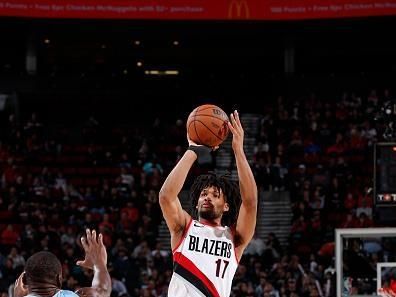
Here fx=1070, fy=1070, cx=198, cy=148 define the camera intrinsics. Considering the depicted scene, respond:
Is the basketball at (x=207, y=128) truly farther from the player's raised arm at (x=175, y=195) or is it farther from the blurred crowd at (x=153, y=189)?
the blurred crowd at (x=153, y=189)

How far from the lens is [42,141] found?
26422 mm

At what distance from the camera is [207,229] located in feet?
23.6

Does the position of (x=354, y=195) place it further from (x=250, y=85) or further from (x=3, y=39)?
(x=3, y=39)

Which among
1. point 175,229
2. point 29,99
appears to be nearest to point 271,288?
point 175,229

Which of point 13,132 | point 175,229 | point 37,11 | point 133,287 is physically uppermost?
point 37,11

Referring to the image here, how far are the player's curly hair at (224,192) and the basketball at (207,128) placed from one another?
0.34m

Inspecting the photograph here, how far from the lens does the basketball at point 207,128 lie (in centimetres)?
705

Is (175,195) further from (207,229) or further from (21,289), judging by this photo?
(21,289)

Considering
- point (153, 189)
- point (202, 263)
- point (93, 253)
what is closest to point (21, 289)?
point (93, 253)

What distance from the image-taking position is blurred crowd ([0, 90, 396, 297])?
61.5ft

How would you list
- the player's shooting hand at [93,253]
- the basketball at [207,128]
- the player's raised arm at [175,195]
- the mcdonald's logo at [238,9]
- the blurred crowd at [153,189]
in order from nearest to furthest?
the player's shooting hand at [93,253] < the player's raised arm at [175,195] < the basketball at [207,128] < the blurred crowd at [153,189] < the mcdonald's logo at [238,9]

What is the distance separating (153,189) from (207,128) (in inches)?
626

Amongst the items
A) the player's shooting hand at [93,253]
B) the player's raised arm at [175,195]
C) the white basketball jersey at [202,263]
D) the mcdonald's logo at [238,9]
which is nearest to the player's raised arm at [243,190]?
the white basketball jersey at [202,263]

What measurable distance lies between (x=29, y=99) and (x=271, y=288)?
13.6 metres
